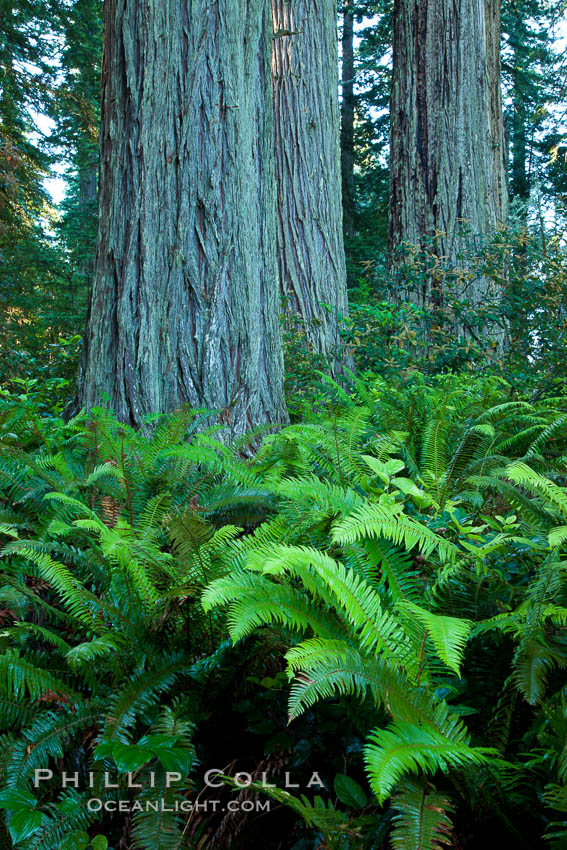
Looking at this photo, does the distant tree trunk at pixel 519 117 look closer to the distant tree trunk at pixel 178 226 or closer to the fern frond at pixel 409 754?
the distant tree trunk at pixel 178 226

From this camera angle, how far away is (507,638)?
A: 1.65 meters

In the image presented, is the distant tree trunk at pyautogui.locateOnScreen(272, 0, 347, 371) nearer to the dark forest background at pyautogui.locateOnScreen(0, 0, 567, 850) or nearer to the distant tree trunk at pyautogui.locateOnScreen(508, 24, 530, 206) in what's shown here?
the dark forest background at pyautogui.locateOnScreen(0, 0, 567, 850)

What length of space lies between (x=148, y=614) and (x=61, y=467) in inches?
44.2

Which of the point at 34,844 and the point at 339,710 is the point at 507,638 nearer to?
the point at 339,710

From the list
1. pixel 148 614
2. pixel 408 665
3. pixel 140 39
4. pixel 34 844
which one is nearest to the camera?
pixel 34 844

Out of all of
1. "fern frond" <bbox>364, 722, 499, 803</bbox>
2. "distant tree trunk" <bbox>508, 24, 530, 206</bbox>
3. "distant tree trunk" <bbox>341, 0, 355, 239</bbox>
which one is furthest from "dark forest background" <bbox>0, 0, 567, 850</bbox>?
"distant tree trunk" <bbox>508, 24, 530, 206</bbox>

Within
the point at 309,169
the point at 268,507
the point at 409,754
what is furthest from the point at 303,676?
the point at 309,169

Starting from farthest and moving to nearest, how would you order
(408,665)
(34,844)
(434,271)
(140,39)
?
(434,271) → (140,39) → (408,665) → (34,844)

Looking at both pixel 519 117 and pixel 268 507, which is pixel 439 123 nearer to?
pixel 268 507

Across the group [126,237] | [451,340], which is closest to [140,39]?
[126,237]

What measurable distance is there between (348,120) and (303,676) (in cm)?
2052

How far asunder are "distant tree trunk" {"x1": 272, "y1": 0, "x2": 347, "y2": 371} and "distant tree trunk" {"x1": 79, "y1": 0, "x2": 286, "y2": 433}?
2.60 m

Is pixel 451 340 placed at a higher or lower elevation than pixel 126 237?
lower

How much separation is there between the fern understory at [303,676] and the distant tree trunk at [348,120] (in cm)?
1706
